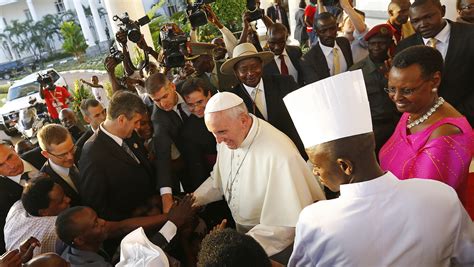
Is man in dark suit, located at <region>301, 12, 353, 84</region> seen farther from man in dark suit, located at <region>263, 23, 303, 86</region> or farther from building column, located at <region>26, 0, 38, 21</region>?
building column, located at <region>26, 0, 38, 21</region>

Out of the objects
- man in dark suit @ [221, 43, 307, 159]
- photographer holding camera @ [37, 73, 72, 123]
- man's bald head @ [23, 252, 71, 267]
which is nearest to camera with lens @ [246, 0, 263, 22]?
man in dark suit @ [221, 43, 307, 159]

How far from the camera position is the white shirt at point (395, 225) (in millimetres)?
1193

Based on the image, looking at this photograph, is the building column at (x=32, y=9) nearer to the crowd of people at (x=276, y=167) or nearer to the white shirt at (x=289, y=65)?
the crowd of people at (x=276, y=167)

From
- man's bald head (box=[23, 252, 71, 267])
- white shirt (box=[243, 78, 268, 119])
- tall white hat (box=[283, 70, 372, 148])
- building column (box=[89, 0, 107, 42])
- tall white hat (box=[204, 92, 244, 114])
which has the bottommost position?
man's bald head (box=[23, 252, 71, 267])

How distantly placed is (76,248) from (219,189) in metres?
1.08

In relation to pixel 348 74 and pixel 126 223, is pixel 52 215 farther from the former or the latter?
pixel 348 74

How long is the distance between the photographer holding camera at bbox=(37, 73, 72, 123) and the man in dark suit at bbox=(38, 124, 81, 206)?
15.3ft

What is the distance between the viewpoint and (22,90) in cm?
1215

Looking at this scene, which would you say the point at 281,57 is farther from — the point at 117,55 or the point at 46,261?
the point at 46,261

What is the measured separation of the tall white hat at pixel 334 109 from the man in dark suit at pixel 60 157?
75.2 inches

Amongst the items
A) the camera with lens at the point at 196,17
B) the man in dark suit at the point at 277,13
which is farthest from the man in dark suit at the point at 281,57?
the man in dark suit at the point at 277,13

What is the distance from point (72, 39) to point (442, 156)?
24.1 metres

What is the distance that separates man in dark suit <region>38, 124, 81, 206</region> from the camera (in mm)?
2580

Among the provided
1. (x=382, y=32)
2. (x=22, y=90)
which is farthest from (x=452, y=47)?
(x=22, y=90)
